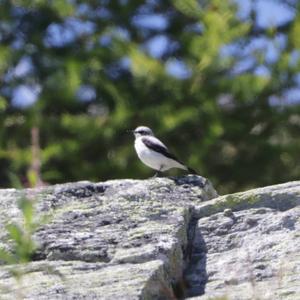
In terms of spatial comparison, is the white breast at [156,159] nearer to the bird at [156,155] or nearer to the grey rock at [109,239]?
the bird at [156,155]

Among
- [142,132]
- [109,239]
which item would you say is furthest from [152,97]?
[109,239]

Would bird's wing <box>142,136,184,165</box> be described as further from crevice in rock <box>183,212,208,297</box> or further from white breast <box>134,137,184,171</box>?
crevice in rock <box>183,212,208,297</box>

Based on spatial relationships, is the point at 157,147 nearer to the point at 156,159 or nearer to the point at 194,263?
the point at 156,159

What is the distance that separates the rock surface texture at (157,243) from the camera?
612 centimetres

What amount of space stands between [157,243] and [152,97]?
6.13 m

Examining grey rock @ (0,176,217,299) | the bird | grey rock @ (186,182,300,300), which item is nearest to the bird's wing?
the bird

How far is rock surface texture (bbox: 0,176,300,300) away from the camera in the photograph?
6.12 m

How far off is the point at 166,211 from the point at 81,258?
2.31ft

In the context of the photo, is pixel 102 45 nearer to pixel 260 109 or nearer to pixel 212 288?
pixel 260 109

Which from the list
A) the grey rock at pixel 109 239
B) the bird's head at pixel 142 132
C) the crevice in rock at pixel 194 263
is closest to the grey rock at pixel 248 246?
the crevice in rock at pixel 194 263

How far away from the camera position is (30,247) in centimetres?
424

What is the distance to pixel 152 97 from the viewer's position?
1257 centimetres

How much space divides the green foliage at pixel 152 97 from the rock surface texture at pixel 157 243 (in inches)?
187

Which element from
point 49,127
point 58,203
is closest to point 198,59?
point 49,127
